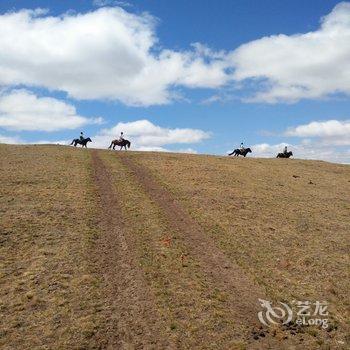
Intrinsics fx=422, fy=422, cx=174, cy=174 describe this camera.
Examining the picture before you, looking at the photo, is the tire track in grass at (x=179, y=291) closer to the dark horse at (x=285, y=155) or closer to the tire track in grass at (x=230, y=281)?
the tire track in grass at (x=230, y=281)

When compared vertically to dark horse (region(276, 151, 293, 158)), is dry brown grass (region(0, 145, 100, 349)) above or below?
below

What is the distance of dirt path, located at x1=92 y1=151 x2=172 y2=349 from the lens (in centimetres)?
1291

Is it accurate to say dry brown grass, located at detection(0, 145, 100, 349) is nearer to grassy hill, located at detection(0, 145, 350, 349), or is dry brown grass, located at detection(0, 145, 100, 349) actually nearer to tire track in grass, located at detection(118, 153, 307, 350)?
grassy hill, located at detection(0, 145, 350, 349)

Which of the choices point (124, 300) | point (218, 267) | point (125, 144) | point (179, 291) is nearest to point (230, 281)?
point (218, 267)

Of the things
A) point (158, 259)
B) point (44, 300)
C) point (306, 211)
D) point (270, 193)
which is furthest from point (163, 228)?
point (270, 193)

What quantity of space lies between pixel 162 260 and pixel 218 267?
100.0 inches

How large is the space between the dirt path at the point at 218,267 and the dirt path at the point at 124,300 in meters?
2.97

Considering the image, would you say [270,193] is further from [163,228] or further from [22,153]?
[22,153]

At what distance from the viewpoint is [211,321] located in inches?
559

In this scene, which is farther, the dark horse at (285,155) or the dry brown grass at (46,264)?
the dark horse at (285,155)

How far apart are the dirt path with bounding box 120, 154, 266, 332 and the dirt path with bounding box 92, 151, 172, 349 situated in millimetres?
2968

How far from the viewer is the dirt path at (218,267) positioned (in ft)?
49.9

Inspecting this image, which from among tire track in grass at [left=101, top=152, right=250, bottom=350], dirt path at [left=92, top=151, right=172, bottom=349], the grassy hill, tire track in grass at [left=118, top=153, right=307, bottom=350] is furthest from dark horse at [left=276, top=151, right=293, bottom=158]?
dirt path at [left=92, top=151, right=172, bottom=349]

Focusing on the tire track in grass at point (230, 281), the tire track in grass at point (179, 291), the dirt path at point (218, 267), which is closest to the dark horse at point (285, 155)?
the dirt path at point (218, 267)
